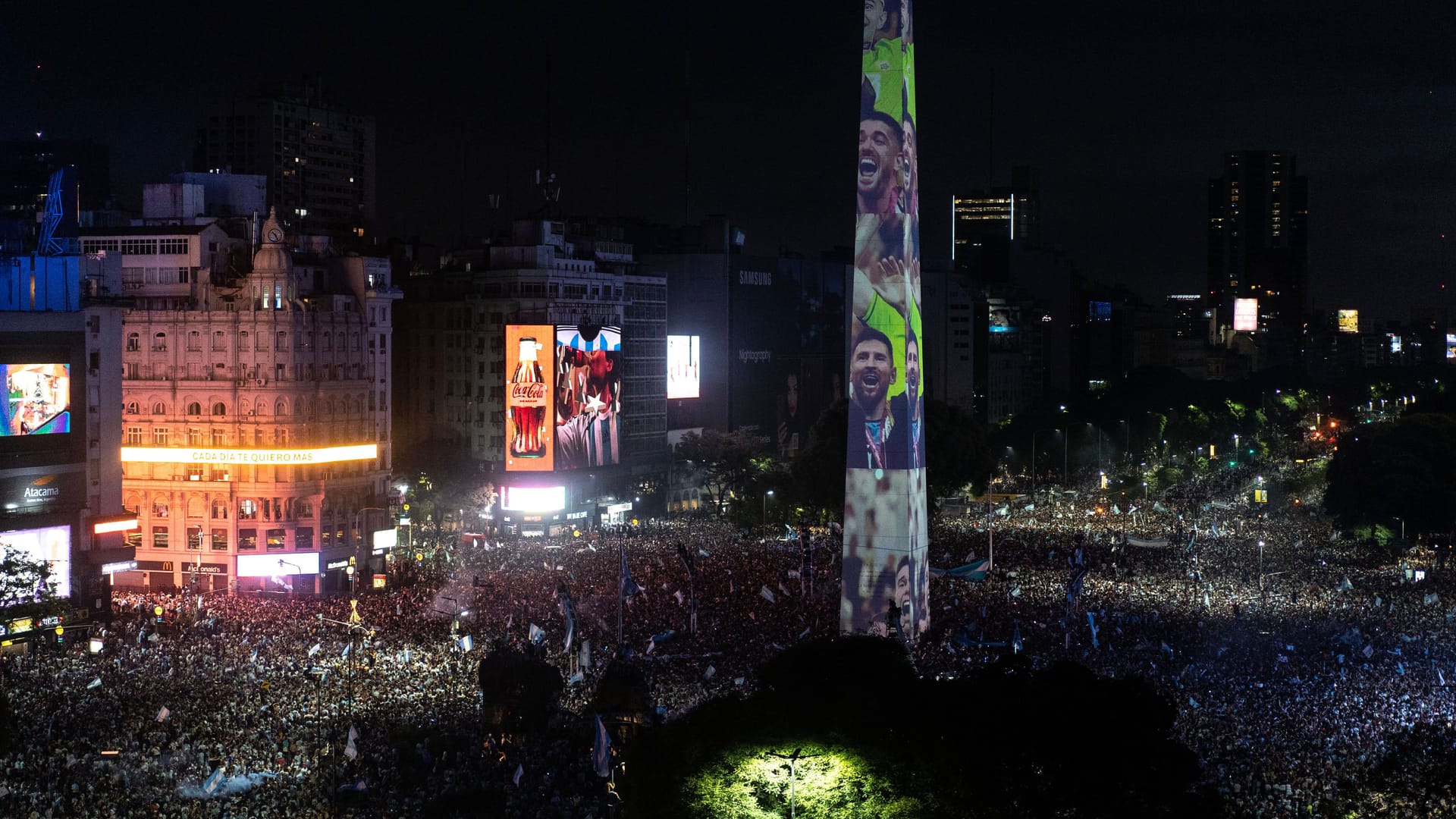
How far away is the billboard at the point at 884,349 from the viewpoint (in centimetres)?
5025

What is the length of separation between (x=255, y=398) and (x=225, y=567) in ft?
22.7

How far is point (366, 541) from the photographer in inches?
3031

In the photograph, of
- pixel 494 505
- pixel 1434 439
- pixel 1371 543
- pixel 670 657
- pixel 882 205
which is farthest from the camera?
pixel 494 505

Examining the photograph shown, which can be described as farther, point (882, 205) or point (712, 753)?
point (882, 205)

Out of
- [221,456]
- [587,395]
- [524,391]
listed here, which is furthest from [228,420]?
[587,395]

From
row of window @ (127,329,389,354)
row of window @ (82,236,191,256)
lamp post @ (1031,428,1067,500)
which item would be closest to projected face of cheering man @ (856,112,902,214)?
row of window @ (127,329,389,354)

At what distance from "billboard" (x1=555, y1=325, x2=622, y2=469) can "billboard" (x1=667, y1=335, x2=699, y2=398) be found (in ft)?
49.6

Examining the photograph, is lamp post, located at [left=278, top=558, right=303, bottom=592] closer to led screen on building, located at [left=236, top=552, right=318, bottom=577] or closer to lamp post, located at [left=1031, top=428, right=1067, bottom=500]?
led screen on building, located at [left=236, top=552, right=318, bottom=577]

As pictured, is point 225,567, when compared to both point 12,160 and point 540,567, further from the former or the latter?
point 12,160

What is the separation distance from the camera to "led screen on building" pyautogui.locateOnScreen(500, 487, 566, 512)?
313 ft

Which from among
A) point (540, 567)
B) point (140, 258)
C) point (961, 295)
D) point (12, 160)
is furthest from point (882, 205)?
point (961, 295)

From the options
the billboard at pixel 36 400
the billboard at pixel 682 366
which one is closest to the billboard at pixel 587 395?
the billboard at pixel 682 366

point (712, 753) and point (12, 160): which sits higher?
point (12, 160)

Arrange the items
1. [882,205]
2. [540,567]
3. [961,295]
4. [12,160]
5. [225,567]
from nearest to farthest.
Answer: [882,205]
[540,567]
[225,567]
[12,160]
[961,295]
